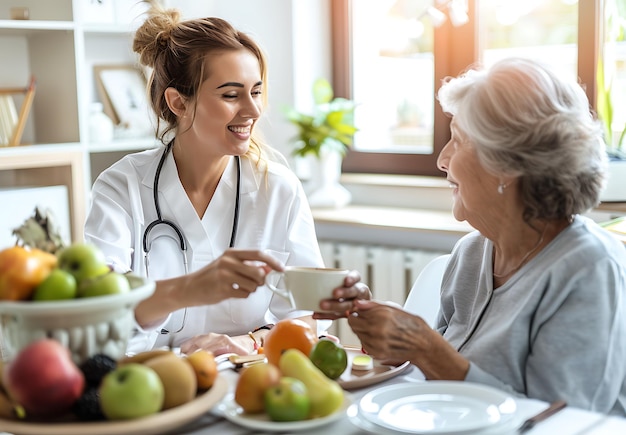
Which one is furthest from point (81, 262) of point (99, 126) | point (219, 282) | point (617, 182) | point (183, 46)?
point (99, 126)

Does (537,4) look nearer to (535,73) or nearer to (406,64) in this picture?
(406,64)

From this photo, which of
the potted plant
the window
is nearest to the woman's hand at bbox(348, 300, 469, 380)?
→ the window

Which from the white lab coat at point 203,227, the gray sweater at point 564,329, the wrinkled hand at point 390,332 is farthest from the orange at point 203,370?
the white lab coat at point 203,227

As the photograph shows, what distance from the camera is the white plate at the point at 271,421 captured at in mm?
1151

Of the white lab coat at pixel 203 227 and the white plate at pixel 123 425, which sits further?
the white lab coat at pixel 203 227

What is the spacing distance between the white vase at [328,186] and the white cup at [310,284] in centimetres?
212

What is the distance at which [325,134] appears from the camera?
11.6 feet

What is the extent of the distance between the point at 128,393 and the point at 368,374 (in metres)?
0.53

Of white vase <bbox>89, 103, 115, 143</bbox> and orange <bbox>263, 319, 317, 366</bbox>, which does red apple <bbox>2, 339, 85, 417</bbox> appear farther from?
white vase <bbox>89, 103, 115, 143</bbox>

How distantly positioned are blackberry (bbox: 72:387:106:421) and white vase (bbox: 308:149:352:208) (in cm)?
253

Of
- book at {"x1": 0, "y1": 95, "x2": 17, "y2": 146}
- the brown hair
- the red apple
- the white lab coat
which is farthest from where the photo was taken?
book at {"x1": 0, "y1": 95, "x2": 17, "y2": 146}

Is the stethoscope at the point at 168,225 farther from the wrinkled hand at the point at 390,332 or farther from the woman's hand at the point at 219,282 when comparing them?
the wrinkled hand at the point at 390,332

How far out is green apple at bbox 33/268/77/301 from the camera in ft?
3.54

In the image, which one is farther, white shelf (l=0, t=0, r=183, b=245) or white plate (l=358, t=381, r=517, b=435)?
white shelf (l=0, t=0, r=183, b=245)
